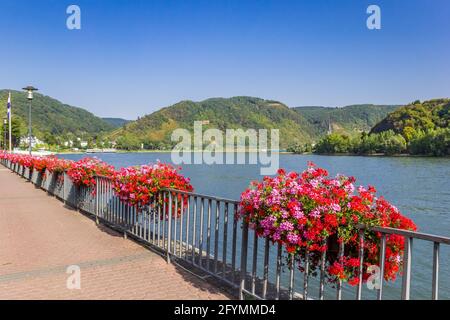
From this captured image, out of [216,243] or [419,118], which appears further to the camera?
[419,118]

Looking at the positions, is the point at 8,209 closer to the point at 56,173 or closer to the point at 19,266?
the point at 56,173

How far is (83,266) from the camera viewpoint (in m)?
5.58

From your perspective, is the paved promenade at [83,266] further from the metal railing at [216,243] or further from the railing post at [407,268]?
the railing post at [407,268]

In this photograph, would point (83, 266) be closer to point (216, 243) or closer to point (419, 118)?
point (216, 243)

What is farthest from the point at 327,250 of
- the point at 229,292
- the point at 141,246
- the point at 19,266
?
the point at 19,266

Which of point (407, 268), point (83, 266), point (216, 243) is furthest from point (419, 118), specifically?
point (407, 268)

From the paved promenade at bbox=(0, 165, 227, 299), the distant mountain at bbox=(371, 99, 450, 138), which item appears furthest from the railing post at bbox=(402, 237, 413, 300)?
the distant mountain at bbox=(371, 99, 450, 138)

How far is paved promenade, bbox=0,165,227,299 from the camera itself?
457 centimetres

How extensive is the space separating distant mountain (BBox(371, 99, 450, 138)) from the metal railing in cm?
13110

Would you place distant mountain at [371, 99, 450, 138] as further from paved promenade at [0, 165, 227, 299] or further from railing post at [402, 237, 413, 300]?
railing post at [402, 237, 413, 300]

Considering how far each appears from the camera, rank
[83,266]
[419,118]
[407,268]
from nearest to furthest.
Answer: [407,268], [83,266], [419,118]

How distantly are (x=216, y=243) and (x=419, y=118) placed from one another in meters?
151

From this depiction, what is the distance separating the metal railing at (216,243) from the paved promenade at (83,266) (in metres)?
0.26
